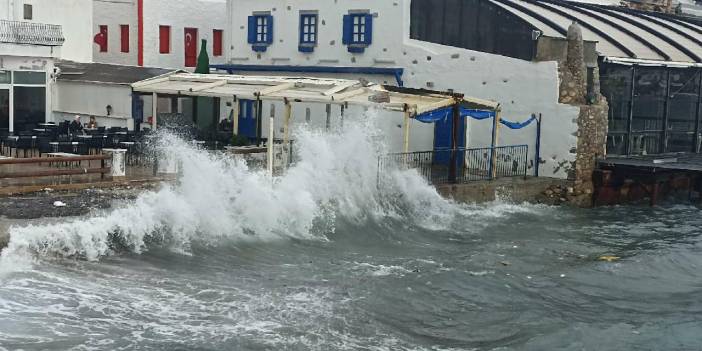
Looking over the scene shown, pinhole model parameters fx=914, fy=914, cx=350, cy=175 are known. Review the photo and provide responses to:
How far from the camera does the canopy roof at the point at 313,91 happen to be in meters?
22.6

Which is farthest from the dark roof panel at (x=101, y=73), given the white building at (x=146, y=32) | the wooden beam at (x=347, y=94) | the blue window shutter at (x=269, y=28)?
the wooden beam at (x=347, y=94)

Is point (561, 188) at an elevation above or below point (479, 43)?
below

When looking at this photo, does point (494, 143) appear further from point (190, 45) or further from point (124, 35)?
point (124, 35)

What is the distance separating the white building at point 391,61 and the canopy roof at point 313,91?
261 cm

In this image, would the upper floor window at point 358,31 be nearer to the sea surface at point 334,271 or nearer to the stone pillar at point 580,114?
the stone pillar at point 580,114

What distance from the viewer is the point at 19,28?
27.6m

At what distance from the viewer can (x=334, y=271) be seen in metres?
16.3

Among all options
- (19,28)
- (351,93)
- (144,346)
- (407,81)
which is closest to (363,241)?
(351,93)

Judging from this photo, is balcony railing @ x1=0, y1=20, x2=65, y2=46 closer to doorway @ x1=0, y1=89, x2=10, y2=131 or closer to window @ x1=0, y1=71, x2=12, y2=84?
window @ x1=0, y1=71, x2=12, y2=84

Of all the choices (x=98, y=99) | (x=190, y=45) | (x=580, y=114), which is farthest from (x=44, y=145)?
(x=190, y=45)

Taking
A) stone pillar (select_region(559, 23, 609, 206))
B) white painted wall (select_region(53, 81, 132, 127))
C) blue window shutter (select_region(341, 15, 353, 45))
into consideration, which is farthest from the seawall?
white painted wall (select_region(53, 81, 132, 127))

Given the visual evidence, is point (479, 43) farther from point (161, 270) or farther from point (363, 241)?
point (161, 270)

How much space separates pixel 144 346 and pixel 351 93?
41.1ft

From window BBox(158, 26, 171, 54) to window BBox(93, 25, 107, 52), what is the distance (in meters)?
2.19
